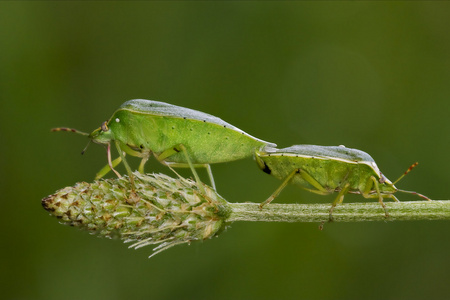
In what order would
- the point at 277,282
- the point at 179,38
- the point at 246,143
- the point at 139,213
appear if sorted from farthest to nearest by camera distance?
the point at 179,38, the point at 277,282, the point at 246,143, the point at 139,213

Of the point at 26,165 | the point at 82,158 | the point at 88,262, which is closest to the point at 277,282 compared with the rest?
the point at 88,262

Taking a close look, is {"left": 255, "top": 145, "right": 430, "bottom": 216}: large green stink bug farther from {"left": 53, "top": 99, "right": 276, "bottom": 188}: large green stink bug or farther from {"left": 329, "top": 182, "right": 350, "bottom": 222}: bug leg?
{"left": 53, "top": 99, "right": 276, "bottom": 188}: large green stink bug

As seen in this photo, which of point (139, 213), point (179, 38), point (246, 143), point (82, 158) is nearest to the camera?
point (139, 213)

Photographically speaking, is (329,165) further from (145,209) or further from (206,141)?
(145,209)

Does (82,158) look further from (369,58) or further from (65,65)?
(369,58)

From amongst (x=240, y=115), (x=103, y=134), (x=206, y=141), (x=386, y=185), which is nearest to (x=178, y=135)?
(x=206, y=141)
